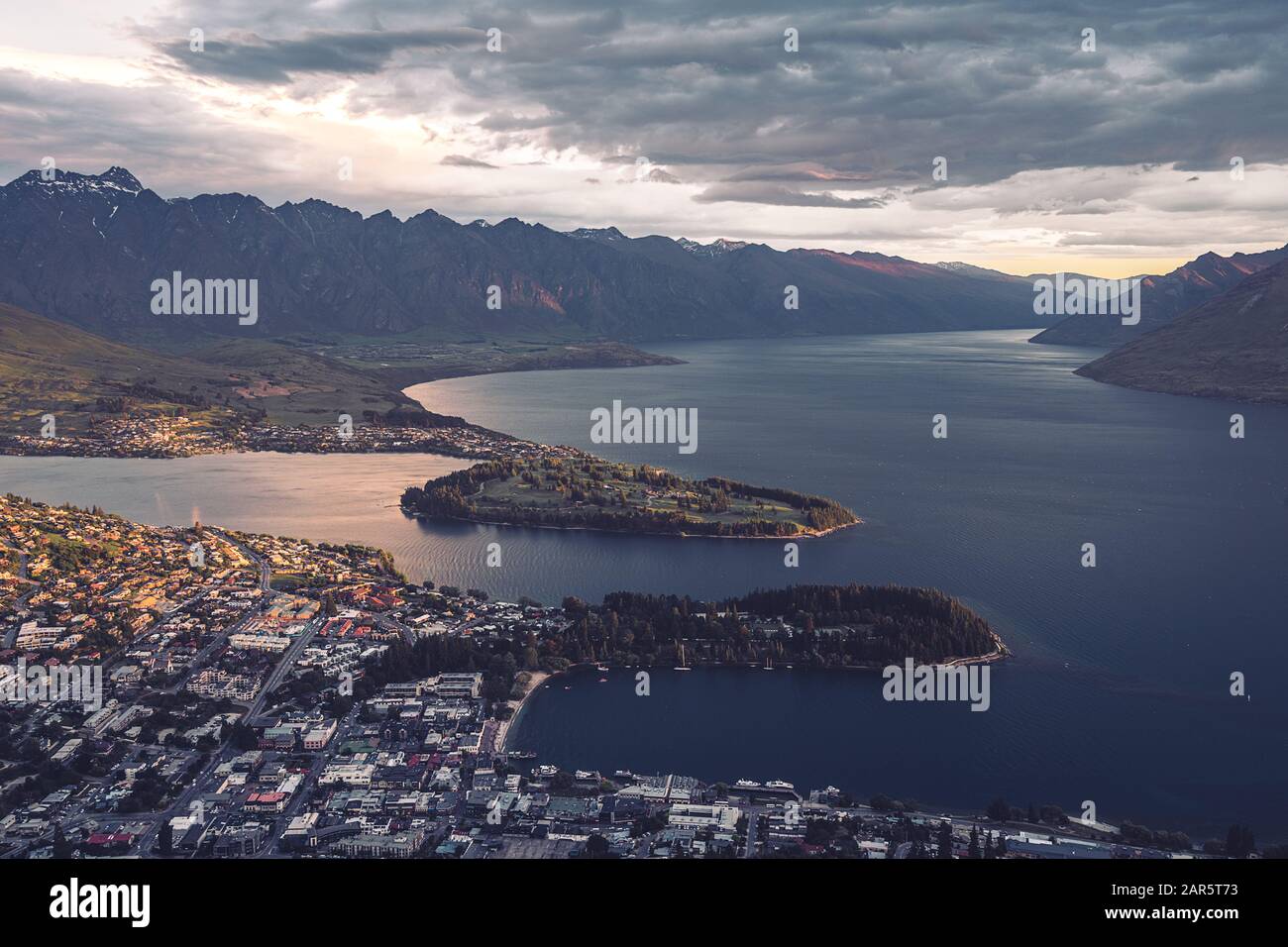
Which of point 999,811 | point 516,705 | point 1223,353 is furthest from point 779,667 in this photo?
point 1223,353

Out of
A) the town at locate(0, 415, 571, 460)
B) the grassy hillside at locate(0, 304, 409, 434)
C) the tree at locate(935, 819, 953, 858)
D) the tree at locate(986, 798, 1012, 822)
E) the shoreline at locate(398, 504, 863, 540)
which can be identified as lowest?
the tree at locate(986, 798, 1012, 822)

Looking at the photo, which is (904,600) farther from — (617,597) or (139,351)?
(139,351)

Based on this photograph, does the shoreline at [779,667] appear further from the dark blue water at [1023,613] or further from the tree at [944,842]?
the tree at [944,842]

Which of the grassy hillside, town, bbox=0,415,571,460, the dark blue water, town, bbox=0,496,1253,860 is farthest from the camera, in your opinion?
the grassy hillside

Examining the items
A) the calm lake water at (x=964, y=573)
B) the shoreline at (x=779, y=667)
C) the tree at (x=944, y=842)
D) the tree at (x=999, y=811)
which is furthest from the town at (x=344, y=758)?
the calm lake water at (x=964, y=573)

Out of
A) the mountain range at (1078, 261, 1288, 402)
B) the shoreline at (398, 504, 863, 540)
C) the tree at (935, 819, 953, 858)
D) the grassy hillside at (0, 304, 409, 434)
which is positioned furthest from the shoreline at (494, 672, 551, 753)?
the mountain range at (1078, 261, 1288, 402)

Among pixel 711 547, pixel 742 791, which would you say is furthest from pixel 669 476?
pixel 742 791

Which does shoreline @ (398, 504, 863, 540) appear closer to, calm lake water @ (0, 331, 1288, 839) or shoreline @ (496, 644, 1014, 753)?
calm lake water @ (0, 331, 1288, 839)
